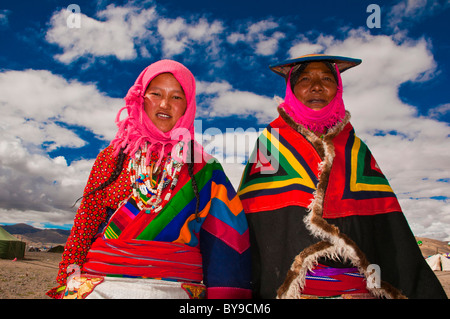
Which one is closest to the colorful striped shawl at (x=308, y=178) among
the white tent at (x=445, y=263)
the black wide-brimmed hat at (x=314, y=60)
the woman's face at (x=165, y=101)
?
the black wide-brimmed hat at (x=314, y=60)

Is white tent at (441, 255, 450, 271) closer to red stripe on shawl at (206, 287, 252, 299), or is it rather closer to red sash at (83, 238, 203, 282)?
red stripe on shawl at (206, 287, 252, 299)

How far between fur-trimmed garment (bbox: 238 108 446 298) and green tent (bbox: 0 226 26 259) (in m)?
25.8

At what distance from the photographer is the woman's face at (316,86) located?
129 inches

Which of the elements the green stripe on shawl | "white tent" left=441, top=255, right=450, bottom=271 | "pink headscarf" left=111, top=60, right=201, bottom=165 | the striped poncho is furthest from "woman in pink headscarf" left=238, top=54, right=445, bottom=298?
"white tent" left=441, top=255, right=450, bottom=271

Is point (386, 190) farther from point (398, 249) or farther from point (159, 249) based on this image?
point (159, 249)

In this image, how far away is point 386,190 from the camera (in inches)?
118

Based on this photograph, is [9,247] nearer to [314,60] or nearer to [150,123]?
Answer: [150,123]

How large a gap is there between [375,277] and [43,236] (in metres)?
202

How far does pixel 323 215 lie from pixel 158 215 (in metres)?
1.30

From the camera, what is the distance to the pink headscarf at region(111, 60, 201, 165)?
2652mm

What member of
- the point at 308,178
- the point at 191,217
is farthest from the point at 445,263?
the point at 191,217

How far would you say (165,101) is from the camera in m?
2.70

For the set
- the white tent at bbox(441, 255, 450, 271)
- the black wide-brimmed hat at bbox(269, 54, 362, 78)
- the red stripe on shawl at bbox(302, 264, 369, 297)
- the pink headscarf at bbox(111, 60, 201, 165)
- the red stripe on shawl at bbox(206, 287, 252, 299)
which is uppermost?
the black wide-brimmed hat at bbox(269, 54, 362, 78)
